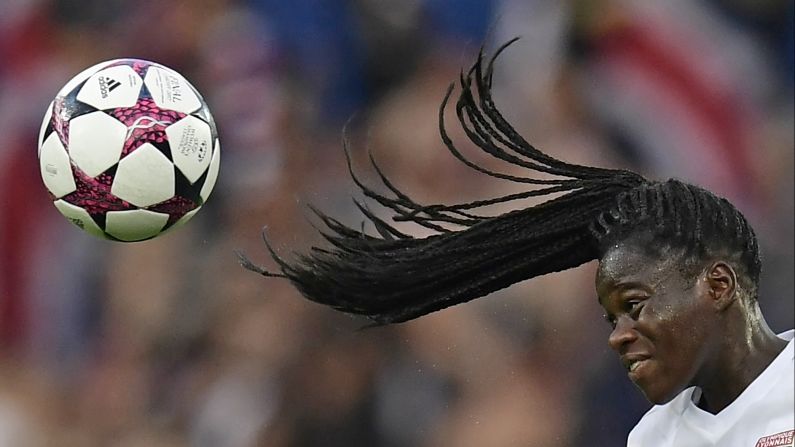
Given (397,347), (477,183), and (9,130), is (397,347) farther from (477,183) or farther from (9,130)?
(9,130)

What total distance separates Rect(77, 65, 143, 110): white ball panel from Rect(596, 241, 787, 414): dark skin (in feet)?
4.44

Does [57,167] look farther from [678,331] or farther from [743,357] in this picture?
[743,357]

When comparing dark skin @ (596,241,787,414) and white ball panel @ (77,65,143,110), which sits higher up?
dark skin @ (596,241,787,414)

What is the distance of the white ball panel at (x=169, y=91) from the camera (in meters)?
3.21

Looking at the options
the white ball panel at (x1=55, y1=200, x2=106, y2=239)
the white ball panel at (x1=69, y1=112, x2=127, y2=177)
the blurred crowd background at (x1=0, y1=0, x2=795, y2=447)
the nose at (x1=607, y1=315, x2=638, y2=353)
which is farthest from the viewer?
the blurred crowd background at (x1=0, y1=0, x2=795, y2=447)

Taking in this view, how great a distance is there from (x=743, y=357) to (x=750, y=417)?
12 centimetres

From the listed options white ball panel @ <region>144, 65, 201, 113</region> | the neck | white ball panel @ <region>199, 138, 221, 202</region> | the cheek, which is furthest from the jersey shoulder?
white ball panel @ <region>144, 65, 201, 113</region>

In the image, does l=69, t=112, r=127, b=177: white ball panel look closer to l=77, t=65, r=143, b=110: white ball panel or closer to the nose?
l=77, t=65, r=143, b=110: white ball panel

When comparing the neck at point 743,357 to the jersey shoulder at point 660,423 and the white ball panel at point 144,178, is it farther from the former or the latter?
the white ball panel at point 144,178

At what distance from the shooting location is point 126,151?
3.12 metres

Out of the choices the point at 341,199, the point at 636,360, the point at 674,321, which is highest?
the point at 674,321

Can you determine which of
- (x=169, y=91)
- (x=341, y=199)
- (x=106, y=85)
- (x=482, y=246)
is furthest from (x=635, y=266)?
(x=341, y=199)

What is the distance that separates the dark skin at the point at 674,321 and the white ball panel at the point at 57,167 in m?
1.44

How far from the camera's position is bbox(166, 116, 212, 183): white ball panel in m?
3.17
